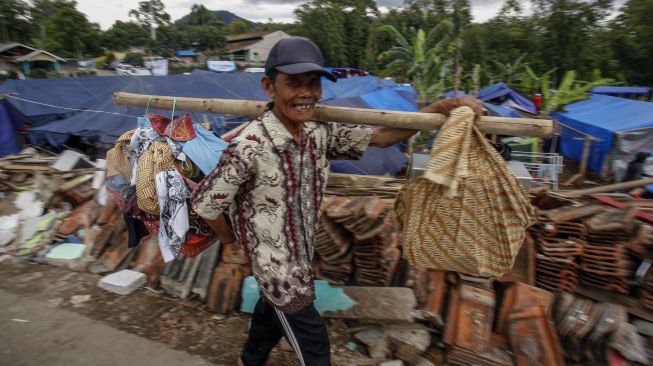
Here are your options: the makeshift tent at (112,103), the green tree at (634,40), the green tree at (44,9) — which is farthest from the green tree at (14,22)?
the green tree at (634,40)

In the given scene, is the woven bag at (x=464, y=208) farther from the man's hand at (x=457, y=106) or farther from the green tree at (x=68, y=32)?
the green tree at (x=68, y=32)

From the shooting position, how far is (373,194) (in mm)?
3217

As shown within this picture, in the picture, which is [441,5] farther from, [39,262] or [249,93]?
[39,262]

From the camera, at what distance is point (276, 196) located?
63.6 inches

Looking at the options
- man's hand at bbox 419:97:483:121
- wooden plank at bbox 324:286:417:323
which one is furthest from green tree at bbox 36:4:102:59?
man's hand at bbox 419:97:483:121

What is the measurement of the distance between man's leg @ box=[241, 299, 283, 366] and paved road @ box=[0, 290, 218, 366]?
43cm

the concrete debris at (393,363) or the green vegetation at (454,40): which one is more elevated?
the green vegetation at (454,40)

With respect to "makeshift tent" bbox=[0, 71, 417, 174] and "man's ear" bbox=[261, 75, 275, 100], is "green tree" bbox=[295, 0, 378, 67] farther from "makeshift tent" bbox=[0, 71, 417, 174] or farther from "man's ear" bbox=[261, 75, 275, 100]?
"man's ear" bbox=[261, 75, 275, 100]

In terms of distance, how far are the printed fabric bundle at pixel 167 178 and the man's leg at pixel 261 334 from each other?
54cm

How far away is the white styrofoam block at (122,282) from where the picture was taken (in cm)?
314

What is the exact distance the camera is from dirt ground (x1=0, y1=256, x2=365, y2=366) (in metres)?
2.49

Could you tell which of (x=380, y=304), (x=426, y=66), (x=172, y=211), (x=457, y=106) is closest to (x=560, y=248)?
(x=380, y=304)

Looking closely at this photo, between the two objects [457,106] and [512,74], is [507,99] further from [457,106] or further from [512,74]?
[457,106]

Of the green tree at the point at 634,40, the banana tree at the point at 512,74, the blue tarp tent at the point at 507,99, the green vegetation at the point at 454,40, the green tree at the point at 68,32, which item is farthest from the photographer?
the green tree at the point at 68,32
